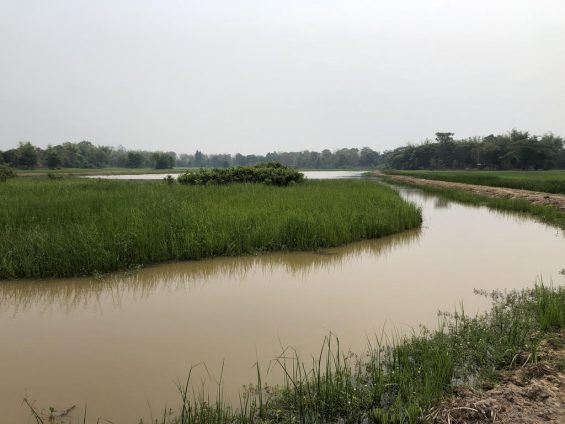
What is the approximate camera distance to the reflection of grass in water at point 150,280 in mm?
4551

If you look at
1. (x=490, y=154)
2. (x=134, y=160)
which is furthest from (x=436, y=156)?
(x=134, y=160)

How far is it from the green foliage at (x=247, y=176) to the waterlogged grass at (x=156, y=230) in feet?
29.7

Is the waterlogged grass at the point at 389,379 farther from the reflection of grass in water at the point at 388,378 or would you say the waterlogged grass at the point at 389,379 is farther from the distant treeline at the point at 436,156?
the distant treeline at the point at 436,156

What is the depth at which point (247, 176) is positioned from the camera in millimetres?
20406

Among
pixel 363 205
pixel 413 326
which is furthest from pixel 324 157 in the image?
pixel 413 326

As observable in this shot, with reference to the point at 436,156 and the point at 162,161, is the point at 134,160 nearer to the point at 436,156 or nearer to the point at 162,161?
the point at 162,161

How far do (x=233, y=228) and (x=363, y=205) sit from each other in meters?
4.91

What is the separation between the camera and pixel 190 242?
6543mm

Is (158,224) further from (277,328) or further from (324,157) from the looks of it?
(324,157)

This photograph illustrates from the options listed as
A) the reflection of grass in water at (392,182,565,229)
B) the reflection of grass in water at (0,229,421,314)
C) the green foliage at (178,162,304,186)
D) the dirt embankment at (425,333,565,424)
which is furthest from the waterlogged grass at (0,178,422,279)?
the green foliage at (178,162,304,186)

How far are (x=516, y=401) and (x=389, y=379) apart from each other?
2.49ft

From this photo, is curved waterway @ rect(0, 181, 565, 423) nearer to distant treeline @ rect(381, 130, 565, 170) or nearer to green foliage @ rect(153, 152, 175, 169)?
distant treeline @ rect(381, 130, 565, 170)

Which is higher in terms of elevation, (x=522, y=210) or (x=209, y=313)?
(x=522, y=210)

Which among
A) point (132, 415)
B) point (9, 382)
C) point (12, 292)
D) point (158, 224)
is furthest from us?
point (158, 224)
